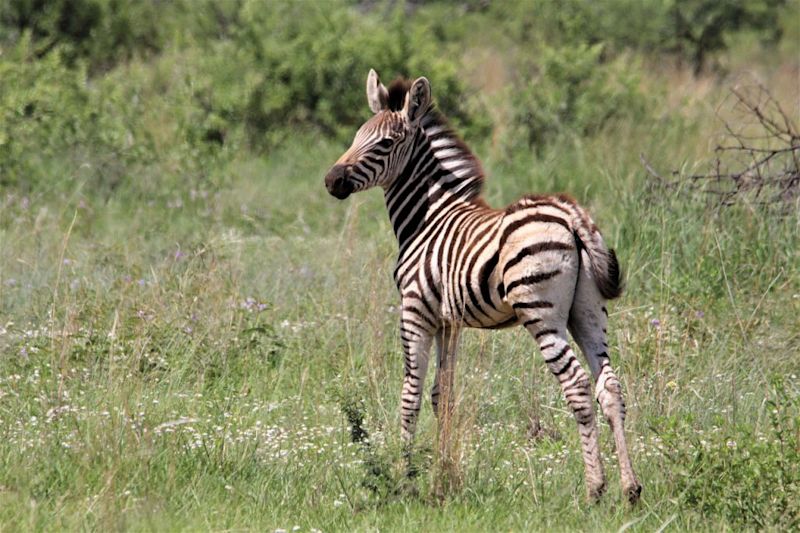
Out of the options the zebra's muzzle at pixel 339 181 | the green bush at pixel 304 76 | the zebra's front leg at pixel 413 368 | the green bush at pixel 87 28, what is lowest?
the zebra's front leg at pixel 413 368

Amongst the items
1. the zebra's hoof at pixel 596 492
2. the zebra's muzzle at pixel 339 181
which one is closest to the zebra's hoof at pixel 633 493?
the zebra's hoof at pixel 596 492

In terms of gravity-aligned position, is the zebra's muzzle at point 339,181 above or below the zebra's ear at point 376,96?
below

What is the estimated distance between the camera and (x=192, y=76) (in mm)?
14234

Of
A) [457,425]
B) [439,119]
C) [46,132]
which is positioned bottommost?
[457,425]

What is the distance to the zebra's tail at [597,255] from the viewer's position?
18.4 feet

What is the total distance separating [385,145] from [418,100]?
13.3 inches

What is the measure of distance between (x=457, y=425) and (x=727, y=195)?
4154 mm

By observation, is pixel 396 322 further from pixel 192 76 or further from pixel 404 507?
pixel 192 76

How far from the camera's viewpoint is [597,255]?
561cm

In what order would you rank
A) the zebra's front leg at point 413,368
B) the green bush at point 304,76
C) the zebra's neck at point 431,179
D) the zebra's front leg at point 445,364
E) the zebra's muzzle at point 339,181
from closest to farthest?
1. the zebra's front leg at point 445,364
2. the zebra's front leg at point 413,368
3. the zebra's muzzle at point 339,181
4. the zebra's neck at point 431,179
5. the green bush at point 304,76

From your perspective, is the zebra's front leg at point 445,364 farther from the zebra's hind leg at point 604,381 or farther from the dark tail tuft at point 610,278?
the dark tail tuft at point 610,278

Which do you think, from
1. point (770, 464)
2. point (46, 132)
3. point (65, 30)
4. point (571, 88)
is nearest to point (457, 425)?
point (770, 464)

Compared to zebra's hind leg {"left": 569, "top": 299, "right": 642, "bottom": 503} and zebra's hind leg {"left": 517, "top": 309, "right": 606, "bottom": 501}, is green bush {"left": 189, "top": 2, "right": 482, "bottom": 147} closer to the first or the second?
zebra's hind leg {"left": 569, "top": 299, "right": 642, "bottom": 503}

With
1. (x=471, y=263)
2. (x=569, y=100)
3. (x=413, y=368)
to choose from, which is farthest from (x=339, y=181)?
(x=569, y=100)
